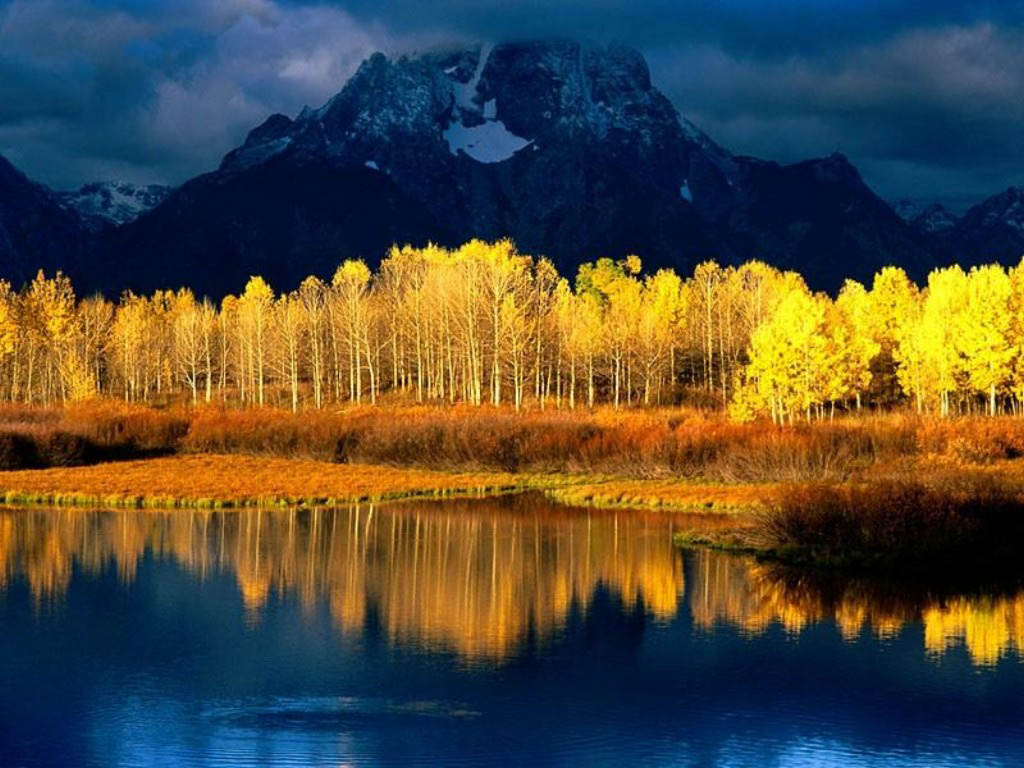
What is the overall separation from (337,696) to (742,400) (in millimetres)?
64988

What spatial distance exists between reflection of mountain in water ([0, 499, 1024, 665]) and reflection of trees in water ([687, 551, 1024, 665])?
5 centimetres

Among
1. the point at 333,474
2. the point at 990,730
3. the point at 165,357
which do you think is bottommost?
the point at 990,730

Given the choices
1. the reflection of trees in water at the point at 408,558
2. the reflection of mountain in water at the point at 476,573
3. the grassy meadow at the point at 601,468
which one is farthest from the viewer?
the grassy meadow at the point at 601,468

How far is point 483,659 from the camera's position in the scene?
72.1 feet

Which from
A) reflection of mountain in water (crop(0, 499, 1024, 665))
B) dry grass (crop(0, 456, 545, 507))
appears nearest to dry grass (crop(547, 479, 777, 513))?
reflection of mountain in water (crop(0, 499, 1024, 665))

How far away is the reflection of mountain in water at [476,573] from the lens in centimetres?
2520

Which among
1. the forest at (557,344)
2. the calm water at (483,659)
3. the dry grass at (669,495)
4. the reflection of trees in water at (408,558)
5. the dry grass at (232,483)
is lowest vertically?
the calm water at (483,659)

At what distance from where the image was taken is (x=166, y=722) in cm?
1814

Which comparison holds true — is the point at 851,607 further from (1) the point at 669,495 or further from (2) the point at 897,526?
(1) the point at 669,495

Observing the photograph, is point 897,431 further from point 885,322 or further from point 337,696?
point 885,322

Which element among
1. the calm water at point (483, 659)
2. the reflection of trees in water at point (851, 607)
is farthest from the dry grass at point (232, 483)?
the reflection of trees in water at point (851, 607)

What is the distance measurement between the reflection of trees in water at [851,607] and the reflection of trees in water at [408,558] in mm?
1116

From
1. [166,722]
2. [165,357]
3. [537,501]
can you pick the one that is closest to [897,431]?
[537,501]

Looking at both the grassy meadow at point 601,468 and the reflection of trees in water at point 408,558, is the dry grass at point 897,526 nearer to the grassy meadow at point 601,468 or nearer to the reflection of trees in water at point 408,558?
the grassy meadow at point 601,468
